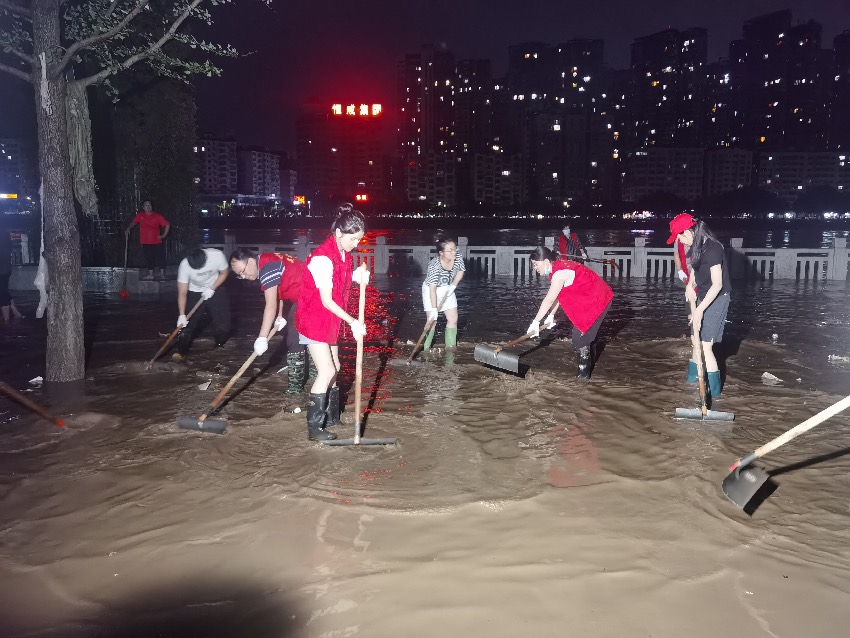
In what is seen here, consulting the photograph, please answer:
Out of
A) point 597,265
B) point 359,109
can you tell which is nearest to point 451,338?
point 597,265

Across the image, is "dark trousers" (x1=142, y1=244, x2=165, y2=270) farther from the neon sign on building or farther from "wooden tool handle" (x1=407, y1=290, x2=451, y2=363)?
the neon sign on building

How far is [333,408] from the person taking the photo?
594 centimetres

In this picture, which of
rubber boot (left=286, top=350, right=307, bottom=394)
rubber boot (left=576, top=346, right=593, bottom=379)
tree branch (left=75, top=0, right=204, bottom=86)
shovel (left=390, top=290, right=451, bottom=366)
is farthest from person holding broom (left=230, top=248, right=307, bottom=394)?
rubber boot (left=576, top=346, right=593, bottom=379)

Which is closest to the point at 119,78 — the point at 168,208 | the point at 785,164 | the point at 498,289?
the point at 168,208

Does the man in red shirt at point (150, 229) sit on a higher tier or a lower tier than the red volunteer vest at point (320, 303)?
higher

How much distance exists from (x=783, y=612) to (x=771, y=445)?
120 cm

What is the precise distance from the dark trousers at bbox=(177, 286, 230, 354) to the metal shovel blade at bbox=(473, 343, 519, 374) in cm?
371

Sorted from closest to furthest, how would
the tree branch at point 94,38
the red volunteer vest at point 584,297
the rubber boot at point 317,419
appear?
the rubber boot at point 317,419 → the tree branch at point 94,38 → the red volunteer vest at point 584,297

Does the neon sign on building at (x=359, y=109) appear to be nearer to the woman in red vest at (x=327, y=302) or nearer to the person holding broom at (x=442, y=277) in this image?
the person holding broom at (x=442, y=277)

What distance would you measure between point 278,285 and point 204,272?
211 centimetres

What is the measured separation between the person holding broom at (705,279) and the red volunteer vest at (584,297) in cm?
107

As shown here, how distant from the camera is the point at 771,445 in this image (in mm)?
4148

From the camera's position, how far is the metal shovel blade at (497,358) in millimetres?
7625

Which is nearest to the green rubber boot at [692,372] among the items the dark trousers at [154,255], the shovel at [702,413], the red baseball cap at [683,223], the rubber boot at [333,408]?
the shovel at [702,413]
